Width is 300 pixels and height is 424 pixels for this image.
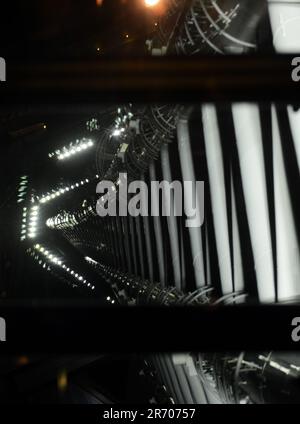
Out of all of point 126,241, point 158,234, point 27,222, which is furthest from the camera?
point 126,241

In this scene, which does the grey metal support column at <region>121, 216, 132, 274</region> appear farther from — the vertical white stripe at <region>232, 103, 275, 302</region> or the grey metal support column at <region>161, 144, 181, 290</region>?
the vertical white stripe at <region>232, 103, 275, 302</region>

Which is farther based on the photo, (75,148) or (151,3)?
(75,148)

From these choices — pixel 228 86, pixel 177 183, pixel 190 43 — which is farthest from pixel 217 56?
pixel 177 183

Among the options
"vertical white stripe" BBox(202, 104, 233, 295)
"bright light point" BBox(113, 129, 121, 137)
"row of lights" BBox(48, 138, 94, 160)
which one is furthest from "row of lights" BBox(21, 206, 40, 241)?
"vertical white stripe" BBox(202, 104, 233, 295)

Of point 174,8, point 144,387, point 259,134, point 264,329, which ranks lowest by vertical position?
point 144,387

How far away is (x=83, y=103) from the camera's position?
704 millimetres

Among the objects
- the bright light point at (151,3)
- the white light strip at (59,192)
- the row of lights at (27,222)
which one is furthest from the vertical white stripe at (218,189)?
the white light strip at (59,192)

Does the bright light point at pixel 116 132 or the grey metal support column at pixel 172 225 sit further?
the bright light point at pixel 116 132

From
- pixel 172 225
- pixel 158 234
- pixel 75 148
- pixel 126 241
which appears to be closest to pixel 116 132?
pixel 172 225

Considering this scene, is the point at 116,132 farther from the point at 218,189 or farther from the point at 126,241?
the point at 126,241

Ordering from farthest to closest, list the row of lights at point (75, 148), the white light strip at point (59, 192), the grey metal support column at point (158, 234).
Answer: the white light strip at point (59, 192) → the row of lights at point (75, 148) → the grey metal support column at point (158, 234)

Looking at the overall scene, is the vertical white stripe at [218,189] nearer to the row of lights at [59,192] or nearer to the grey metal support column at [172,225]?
the grey metal support column at [172,225]

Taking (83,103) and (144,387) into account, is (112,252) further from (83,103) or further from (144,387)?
(83,103)

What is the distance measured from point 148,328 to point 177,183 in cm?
305
